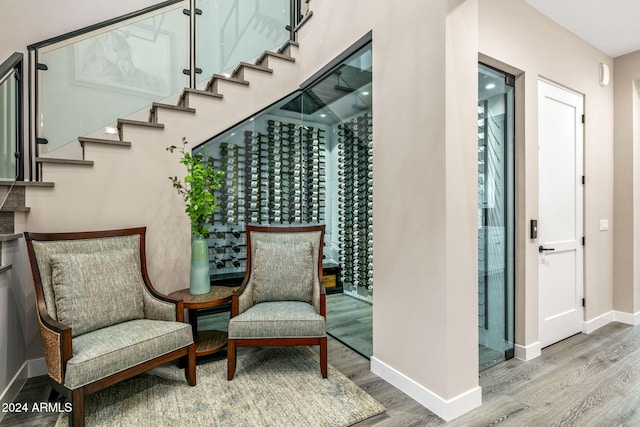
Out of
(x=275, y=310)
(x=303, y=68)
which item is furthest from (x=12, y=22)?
(x=275, y=310)

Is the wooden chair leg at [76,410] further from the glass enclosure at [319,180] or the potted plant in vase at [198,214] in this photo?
the glass enclosure at [319,180]

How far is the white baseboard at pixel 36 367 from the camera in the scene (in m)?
2.31

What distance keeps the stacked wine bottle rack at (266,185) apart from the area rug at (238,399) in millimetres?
1398

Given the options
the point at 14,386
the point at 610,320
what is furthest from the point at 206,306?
the point at 610,320

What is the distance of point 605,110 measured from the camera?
3.33 m

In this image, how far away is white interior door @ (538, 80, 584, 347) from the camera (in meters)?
2.77

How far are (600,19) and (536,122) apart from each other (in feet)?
3.52

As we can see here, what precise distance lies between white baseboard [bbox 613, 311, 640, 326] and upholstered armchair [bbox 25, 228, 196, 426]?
427 centimetres

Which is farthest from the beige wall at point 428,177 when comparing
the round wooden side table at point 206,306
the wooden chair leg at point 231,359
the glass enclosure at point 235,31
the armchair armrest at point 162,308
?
the wooden chair leg at point 231,359

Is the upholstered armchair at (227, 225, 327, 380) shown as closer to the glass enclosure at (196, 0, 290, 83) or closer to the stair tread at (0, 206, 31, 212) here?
the stair tread at (0, 206, 31, 212)

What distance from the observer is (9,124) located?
2.38 meters

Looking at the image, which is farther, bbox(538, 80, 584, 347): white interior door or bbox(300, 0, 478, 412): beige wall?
bbox(538, 80, 584, 347): white interior door

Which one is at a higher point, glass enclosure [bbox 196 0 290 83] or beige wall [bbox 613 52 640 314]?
glass enclosure [bbox 196 0 290 83]

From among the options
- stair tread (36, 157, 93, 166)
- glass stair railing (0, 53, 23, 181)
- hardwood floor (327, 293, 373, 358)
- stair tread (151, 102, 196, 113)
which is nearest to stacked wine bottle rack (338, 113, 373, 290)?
hardwood floor (327, 293, 373, 358)
